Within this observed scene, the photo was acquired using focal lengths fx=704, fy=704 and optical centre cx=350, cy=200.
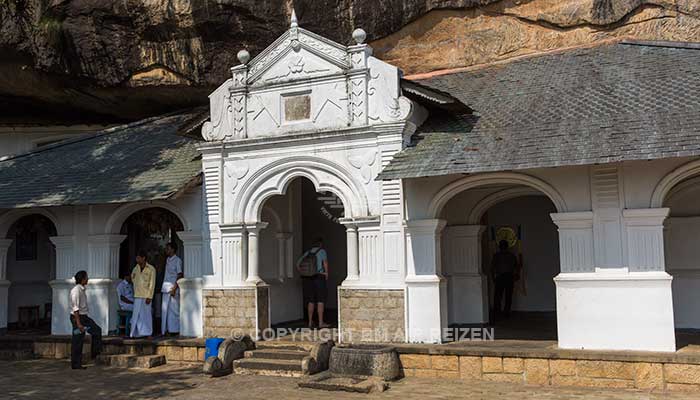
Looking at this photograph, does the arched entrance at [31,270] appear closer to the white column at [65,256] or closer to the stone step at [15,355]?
the white column at [65,256]

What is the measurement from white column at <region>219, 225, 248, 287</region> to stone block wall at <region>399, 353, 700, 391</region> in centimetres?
363

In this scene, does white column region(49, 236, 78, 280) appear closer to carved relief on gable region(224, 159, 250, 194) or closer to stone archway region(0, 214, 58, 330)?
stone archway region(0, 214, 58, 330)

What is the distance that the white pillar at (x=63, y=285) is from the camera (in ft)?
46.3

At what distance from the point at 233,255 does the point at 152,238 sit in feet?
11.8

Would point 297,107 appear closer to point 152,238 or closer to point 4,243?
point 152,238

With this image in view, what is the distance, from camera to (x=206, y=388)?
10320 millimetres

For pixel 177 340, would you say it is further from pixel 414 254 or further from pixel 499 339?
pixel 499 339

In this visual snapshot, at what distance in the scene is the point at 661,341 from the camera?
9961 millimetres

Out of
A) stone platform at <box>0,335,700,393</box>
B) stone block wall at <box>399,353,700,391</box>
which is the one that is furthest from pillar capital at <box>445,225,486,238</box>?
stone block wall at <box>399,353,700,391</box>

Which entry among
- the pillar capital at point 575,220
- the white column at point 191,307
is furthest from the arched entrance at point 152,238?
the pillar capital at point 575,220

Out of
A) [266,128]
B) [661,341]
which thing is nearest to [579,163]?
[661,341]

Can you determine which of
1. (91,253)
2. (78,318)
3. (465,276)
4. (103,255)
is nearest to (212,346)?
(78,318)

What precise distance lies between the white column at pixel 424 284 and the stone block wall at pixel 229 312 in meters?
3.00

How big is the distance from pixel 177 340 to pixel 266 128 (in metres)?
4.15
